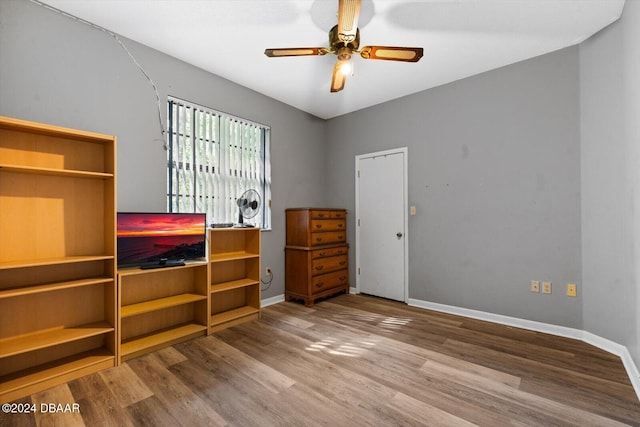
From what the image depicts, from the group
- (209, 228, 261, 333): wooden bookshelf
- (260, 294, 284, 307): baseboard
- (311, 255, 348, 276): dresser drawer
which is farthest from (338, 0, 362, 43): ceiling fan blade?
(260, 294, 284, 307): baseboard

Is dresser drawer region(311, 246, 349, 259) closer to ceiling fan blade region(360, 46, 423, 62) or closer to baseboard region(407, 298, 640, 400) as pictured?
baseboard region(407, 298, 640, 400)

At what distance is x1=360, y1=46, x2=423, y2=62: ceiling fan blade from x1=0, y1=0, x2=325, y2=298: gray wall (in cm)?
183

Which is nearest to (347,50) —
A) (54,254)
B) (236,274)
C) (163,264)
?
(163,264)

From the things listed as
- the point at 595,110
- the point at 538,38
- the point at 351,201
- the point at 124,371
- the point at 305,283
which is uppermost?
the point at 538,38

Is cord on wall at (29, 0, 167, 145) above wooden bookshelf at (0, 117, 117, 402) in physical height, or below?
above

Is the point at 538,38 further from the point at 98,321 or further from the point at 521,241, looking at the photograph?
the point at 98,321

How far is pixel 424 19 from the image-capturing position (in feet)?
7.61

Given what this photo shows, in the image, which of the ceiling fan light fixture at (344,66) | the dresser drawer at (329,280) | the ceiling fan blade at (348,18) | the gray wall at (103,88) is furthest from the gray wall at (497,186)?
the gray wall at (103,88)

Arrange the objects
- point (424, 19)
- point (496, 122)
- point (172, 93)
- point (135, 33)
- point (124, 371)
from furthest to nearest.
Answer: point (496, 122) → point (172, 93) → point (135, 33) → point (424, 19) → point (124, 371)

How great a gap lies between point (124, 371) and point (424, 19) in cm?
358

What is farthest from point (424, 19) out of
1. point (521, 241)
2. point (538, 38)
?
point (521, 241)

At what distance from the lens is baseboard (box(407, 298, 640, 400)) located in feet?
6.80

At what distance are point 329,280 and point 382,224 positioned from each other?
1074 millimetres

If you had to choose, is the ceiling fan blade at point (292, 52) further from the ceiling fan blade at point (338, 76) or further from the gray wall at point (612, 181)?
the gray wall at point (612, 181)
